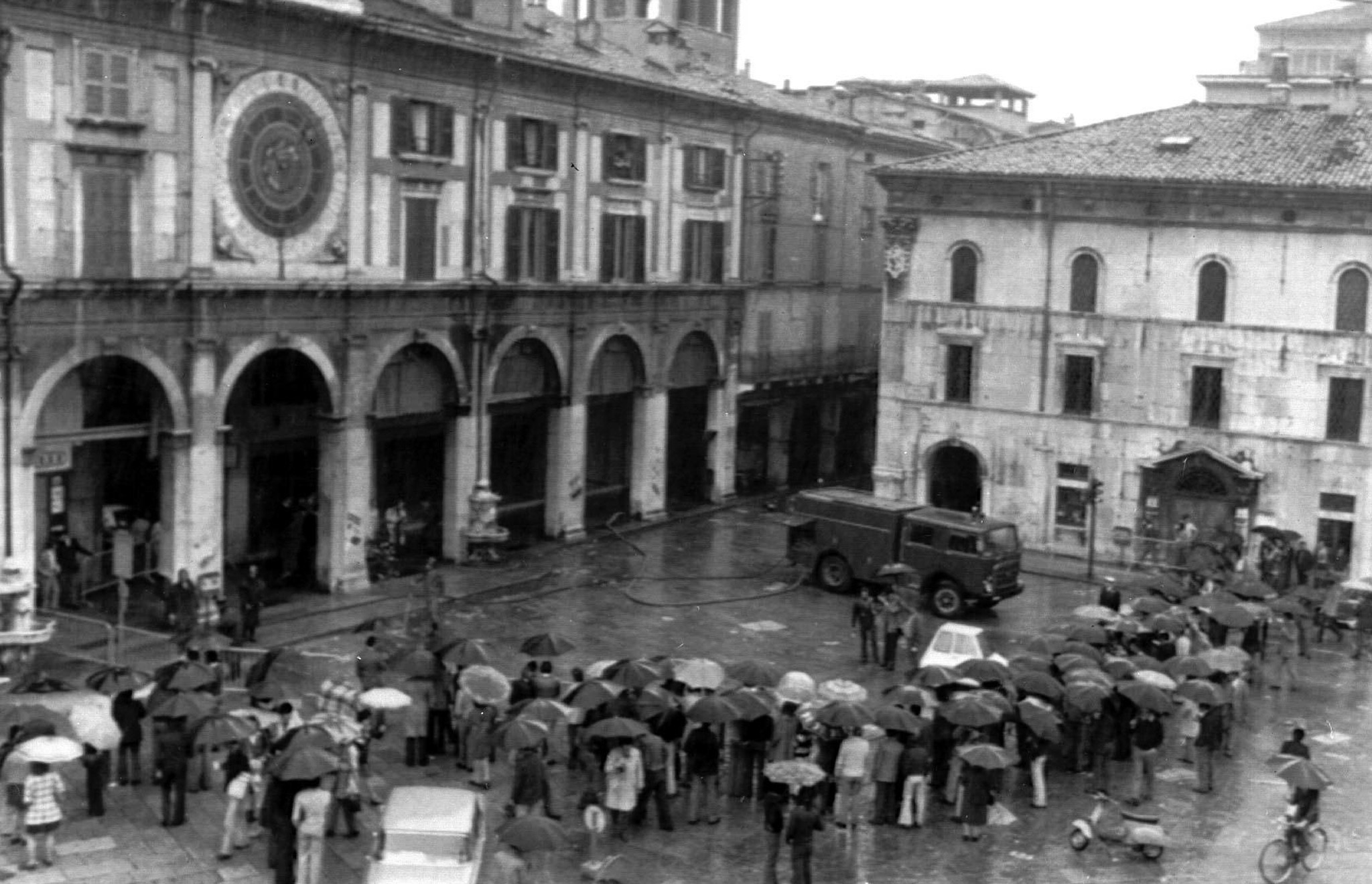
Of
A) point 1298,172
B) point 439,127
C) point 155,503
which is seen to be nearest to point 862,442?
point 1298,172

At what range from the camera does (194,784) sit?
24.5 meters

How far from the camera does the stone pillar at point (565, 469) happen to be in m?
45.9

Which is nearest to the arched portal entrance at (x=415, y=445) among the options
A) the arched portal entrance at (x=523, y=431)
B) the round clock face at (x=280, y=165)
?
the arched portal entrance at (x=523, y=431)

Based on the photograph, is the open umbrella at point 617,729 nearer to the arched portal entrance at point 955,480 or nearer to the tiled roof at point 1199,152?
the arched portal entrance at point 955,480

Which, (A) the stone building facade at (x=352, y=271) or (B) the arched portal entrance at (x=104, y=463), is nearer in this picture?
(A) the stone building facade at (x=352, y=271)

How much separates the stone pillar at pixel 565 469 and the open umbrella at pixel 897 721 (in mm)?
22937

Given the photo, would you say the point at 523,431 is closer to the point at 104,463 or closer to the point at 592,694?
the point at 104,463

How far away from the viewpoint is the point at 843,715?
23.4m

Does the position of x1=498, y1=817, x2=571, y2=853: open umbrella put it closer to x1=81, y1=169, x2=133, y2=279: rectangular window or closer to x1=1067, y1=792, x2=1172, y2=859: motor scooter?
Result: x1=1067, y1=792, x2=1172, y2=859: motor scooter

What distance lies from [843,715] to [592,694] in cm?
356

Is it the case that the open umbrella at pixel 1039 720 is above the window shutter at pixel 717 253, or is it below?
below

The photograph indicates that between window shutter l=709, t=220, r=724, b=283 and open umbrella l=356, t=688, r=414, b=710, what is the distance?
29.5 meters

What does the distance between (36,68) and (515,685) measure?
1470cm

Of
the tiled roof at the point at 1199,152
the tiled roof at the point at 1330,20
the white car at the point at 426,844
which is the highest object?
the tiled roof at the point at 1330,20
